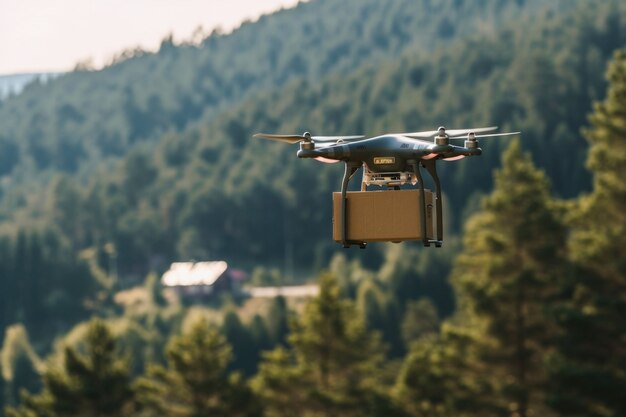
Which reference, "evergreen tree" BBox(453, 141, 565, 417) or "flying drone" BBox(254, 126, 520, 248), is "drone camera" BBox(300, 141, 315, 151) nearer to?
"flying drone" BBox(254, 126, 520, 248)

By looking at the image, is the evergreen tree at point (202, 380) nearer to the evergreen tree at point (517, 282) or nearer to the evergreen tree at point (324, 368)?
the evergreen tree at point (324, 368)

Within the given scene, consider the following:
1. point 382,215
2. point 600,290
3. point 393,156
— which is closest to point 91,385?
point 600,290

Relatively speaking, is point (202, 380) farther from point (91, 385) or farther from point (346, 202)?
point (346, 202)

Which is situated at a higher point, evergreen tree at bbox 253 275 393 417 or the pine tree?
the pine tree

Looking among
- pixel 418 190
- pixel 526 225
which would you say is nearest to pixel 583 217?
pixel 526 225

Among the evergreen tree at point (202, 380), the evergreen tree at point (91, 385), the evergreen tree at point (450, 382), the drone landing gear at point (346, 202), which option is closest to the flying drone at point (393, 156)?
Result: the drone landing gear at point (346, 202)

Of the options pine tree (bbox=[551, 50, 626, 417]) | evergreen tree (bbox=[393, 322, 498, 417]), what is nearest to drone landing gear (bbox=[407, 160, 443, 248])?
pine tree (bbox=[551, 50, 626, 417])
